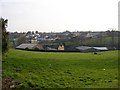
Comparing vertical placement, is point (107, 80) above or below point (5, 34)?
below

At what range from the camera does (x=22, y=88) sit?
17.2 metres

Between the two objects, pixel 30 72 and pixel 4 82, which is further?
pixel 30 72

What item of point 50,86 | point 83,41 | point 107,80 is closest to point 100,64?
point 107,80

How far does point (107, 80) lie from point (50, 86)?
4687mm

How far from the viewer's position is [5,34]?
26.8m

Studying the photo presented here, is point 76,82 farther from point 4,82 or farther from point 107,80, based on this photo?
point 4,82

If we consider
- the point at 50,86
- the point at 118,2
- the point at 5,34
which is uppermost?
the point at 118,2

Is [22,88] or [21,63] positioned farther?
[21,63]

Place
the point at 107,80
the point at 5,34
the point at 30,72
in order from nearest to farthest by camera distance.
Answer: the point at 107,80 < the point at 30,72 < the point at 5,34

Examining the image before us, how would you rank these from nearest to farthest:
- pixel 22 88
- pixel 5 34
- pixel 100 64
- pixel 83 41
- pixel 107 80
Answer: pixel 22 88, pixel 107 80, pixel 5 34, pixel 100 64, pixel 83 41

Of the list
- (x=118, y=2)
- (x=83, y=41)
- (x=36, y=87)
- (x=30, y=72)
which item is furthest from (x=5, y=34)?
(x=83, y=41)

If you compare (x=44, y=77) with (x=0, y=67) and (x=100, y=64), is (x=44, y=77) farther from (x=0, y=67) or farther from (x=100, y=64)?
(x=100, y=64)

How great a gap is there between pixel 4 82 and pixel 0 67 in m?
5.97

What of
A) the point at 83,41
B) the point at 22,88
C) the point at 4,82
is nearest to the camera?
the point at 22,88
